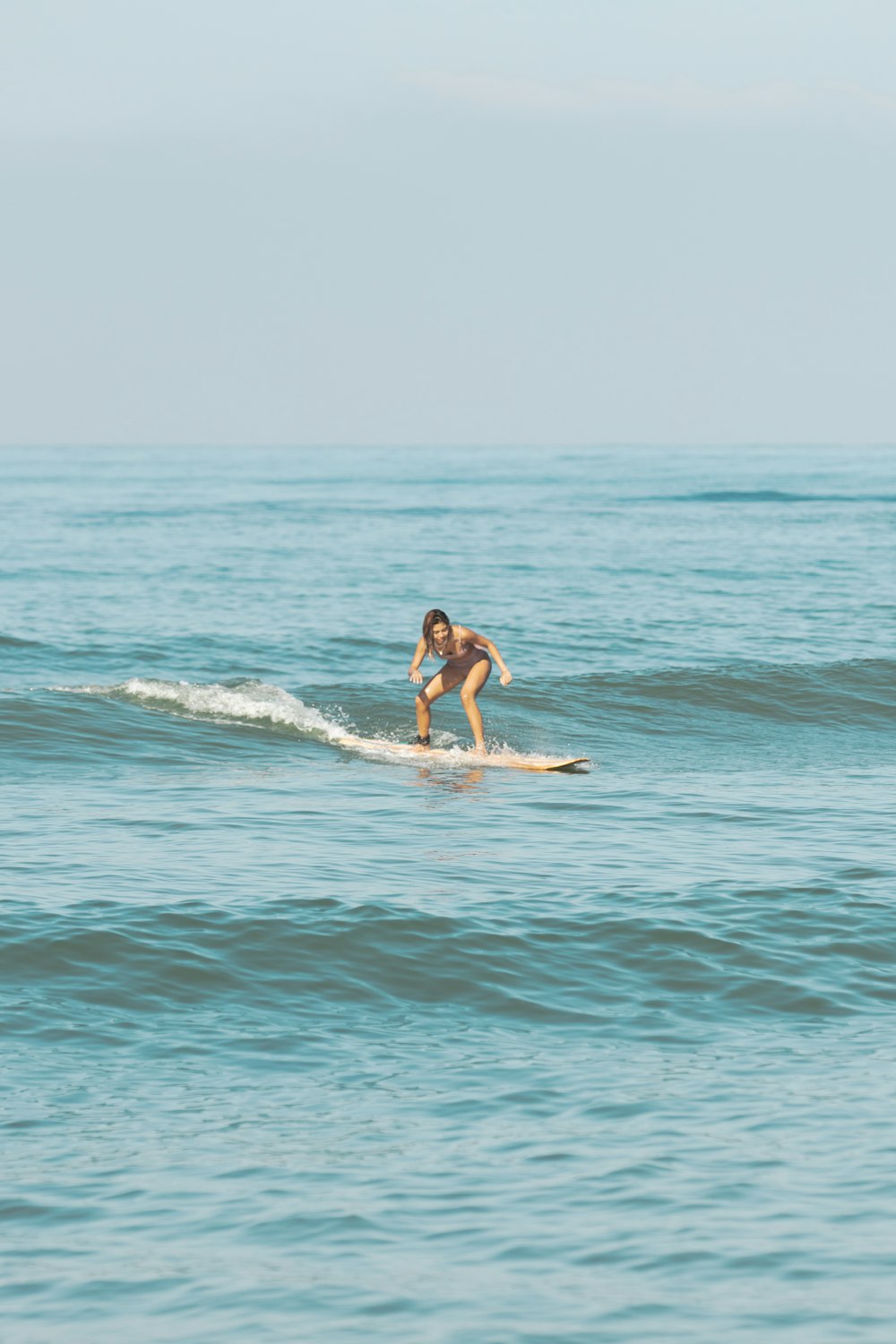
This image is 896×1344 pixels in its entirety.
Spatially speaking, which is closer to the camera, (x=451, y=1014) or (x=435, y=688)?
(x=451, y=1014)

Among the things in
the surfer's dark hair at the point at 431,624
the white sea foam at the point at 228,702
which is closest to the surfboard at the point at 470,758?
the white sea foam at the point at 228,702

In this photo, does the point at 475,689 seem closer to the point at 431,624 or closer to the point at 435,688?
the point at 435,688

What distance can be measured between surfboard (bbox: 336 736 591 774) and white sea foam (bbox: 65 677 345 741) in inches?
40.6

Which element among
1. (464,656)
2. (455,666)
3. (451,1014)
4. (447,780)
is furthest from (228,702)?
(451,1014)

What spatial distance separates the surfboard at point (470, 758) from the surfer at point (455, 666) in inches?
6.9

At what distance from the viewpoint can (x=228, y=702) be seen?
2377 cm

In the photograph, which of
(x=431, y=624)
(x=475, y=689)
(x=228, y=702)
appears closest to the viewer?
(x=431, y=624)

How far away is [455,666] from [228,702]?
5027 millimetres

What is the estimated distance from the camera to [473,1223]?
23.6ft

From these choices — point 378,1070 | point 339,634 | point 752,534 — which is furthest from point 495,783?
point 752,534

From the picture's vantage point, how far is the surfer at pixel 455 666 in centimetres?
1916

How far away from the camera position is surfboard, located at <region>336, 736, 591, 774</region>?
64.7 ft

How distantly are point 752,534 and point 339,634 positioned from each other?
33.1 meters

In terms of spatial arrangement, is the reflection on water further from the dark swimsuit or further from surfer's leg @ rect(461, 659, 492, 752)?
the dark swimsuit
